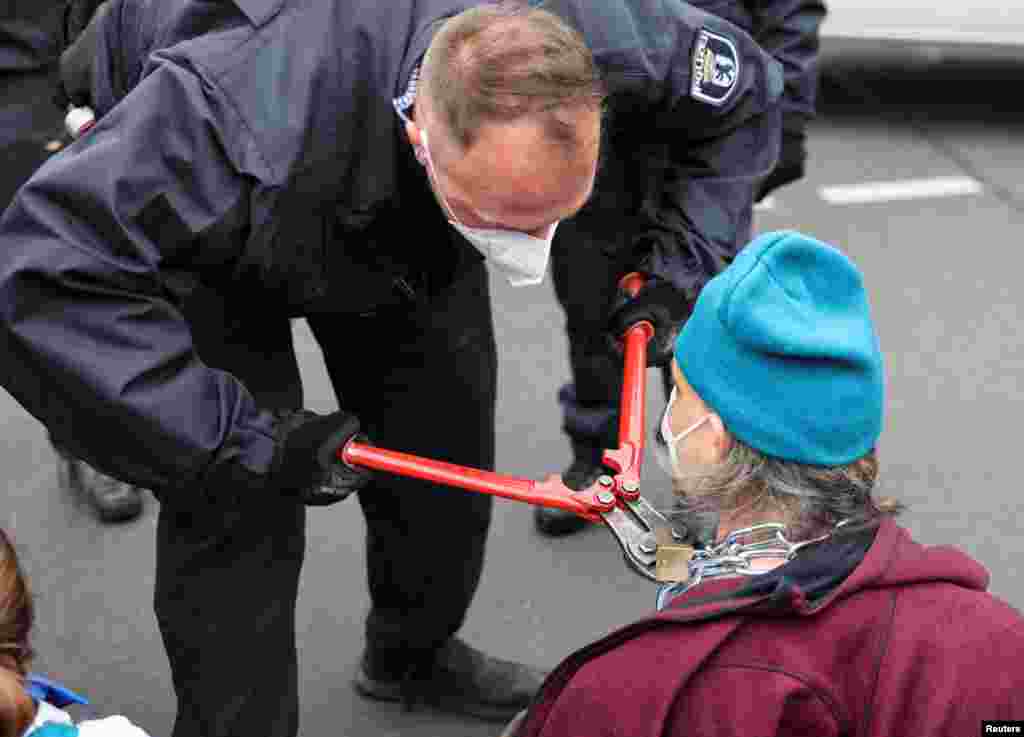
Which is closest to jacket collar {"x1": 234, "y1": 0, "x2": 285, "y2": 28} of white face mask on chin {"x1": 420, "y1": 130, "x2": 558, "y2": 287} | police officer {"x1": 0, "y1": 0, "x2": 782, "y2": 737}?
police officer {"x1": 0, "y1": 0, "x2": 782, "y2": 737}

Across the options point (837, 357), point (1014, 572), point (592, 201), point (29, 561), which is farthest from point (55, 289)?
point (1014, 572)

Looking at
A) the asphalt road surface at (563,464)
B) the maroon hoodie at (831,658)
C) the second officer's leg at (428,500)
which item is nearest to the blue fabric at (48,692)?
the asphalt road surface at (563,464)

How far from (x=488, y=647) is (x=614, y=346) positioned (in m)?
0.91

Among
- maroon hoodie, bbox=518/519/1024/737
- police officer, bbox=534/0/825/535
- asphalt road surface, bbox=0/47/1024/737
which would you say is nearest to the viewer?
maroon hoodie, bbox=518/519/1024/737

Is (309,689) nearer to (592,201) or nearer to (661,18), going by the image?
(592,201)

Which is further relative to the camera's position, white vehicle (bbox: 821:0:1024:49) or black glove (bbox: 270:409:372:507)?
white vehicle (bbox: 821:0:1024:49)

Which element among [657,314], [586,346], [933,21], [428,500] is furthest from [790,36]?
[933,21]

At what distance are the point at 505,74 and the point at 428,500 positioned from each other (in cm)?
108

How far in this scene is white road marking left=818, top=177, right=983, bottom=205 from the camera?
562 cm

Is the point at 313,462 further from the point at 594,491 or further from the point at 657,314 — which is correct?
the point at 657,314

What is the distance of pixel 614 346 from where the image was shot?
110 inches

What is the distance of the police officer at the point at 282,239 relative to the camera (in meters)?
1.98

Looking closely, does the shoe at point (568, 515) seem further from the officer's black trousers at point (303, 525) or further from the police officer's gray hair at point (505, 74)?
the police officer's gray hair at point (505, 74)

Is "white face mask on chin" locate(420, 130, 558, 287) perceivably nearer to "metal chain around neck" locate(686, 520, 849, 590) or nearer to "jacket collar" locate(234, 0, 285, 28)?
"jacket collar" locate(234, 0, 285, 28)
